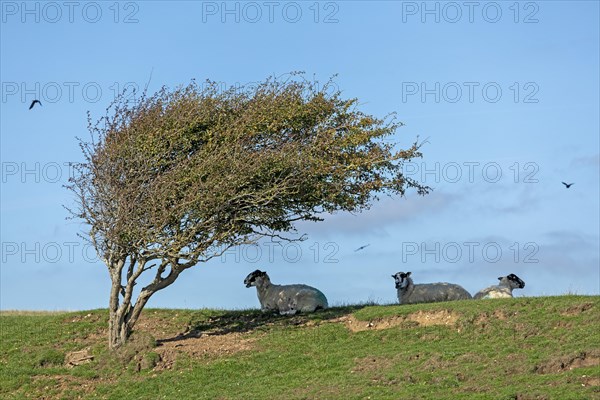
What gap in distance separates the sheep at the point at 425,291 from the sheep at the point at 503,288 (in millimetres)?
→ 794

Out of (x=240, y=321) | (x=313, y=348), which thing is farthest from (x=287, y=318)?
(x=313, y=348)

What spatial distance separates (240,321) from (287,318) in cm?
202

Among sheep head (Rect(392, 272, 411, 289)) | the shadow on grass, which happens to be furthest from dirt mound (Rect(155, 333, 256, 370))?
sheep head (Rect(392, 272, 411, 289))

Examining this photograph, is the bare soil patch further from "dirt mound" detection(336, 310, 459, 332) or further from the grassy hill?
"dirt mound" detection(336, 310, 459, 332)

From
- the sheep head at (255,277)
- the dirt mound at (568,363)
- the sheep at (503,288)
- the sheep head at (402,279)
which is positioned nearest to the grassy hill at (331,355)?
the dirt mound at (568,363)

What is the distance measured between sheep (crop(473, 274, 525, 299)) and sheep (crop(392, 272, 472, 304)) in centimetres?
79

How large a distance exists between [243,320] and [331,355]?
888cm

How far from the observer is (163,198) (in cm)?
3947

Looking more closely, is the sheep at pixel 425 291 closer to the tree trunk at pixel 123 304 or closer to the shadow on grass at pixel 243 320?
the shadow on grass at pixel 243 320

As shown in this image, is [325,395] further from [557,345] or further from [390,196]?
[390,196]

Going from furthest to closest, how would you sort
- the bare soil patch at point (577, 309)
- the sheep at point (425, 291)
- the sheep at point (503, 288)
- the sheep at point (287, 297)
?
the sheep at point (287, 297), the sheep at point (425, 291), the sheep at point (503, 288), the bare soil patch at point (577, 309)

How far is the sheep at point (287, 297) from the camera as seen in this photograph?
4441cm

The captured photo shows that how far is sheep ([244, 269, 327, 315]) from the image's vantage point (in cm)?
4441

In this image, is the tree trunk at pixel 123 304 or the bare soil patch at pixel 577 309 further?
the tree trunk at pixel 123 304
